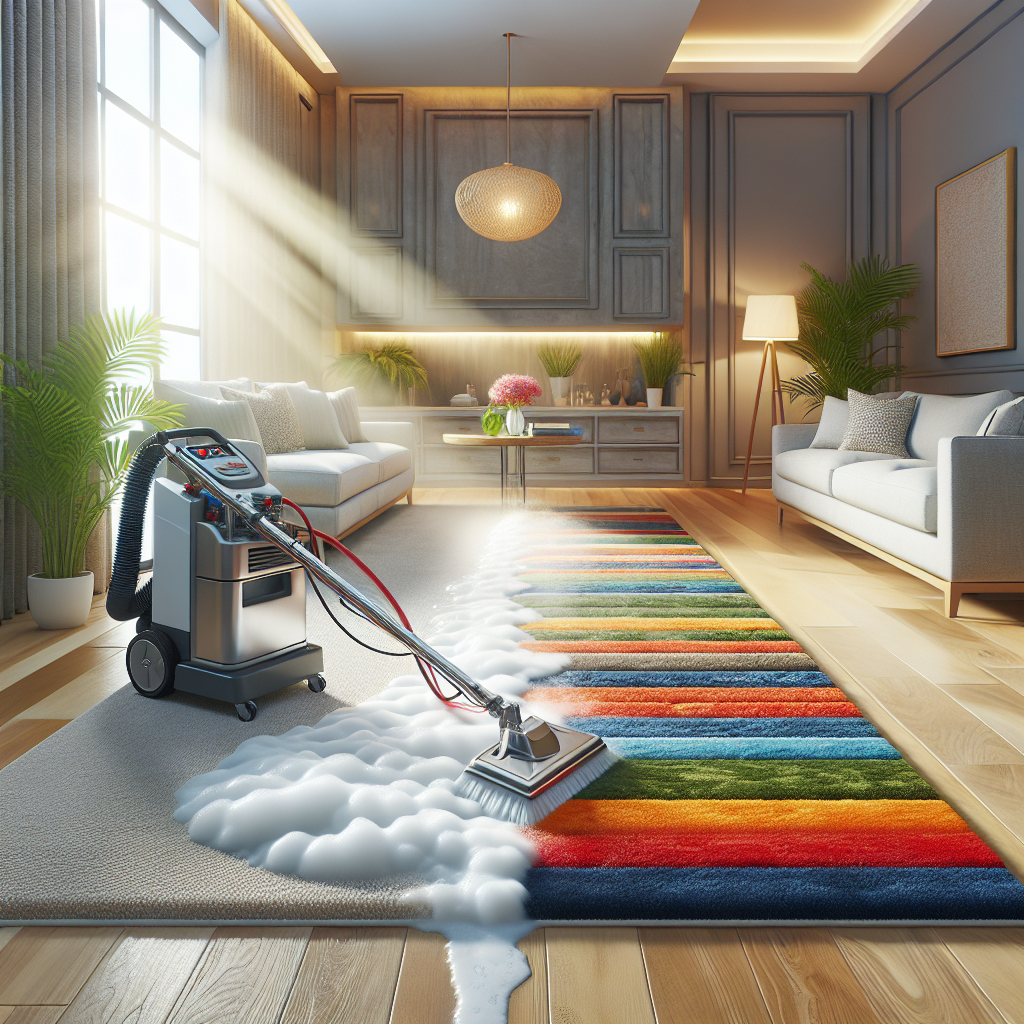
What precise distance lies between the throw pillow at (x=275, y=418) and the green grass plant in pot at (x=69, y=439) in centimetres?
98

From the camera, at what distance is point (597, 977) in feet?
3.09

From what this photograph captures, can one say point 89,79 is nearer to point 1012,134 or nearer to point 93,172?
point 93,172

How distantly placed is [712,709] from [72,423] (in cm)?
A: 199

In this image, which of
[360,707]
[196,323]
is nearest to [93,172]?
[196,323]

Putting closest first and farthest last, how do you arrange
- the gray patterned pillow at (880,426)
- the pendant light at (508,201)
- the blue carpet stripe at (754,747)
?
the blue carpet stripe at (754,747), the gray patterned pillow at (880,426), the pendant light at (508,201)

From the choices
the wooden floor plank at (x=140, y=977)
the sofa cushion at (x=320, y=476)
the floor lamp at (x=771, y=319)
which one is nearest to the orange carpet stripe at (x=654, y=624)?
the sofa cushion at (x=320, y=476)

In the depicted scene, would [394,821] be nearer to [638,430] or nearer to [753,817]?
[753,817]

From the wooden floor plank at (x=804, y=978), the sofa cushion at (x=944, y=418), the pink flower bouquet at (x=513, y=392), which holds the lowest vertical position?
the wooden floor plank at (x=804, y=978)

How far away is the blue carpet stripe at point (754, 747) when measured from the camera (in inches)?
57.8

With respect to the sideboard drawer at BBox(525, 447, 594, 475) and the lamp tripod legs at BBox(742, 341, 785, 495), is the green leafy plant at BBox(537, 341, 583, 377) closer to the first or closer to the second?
the sideboard drawer at BBox(525, 447, 594, 475)

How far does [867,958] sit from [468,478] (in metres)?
5.23

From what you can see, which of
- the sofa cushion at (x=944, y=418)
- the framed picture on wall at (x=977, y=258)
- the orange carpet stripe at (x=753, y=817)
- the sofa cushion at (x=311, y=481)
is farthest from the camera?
the framed picture on wall at (x=977, y=258)

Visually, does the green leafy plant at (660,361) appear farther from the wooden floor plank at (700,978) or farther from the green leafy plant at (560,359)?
the wooden floor plank at (700,978)

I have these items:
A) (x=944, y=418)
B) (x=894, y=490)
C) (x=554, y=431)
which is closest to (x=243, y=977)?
(x=894, y=490)
